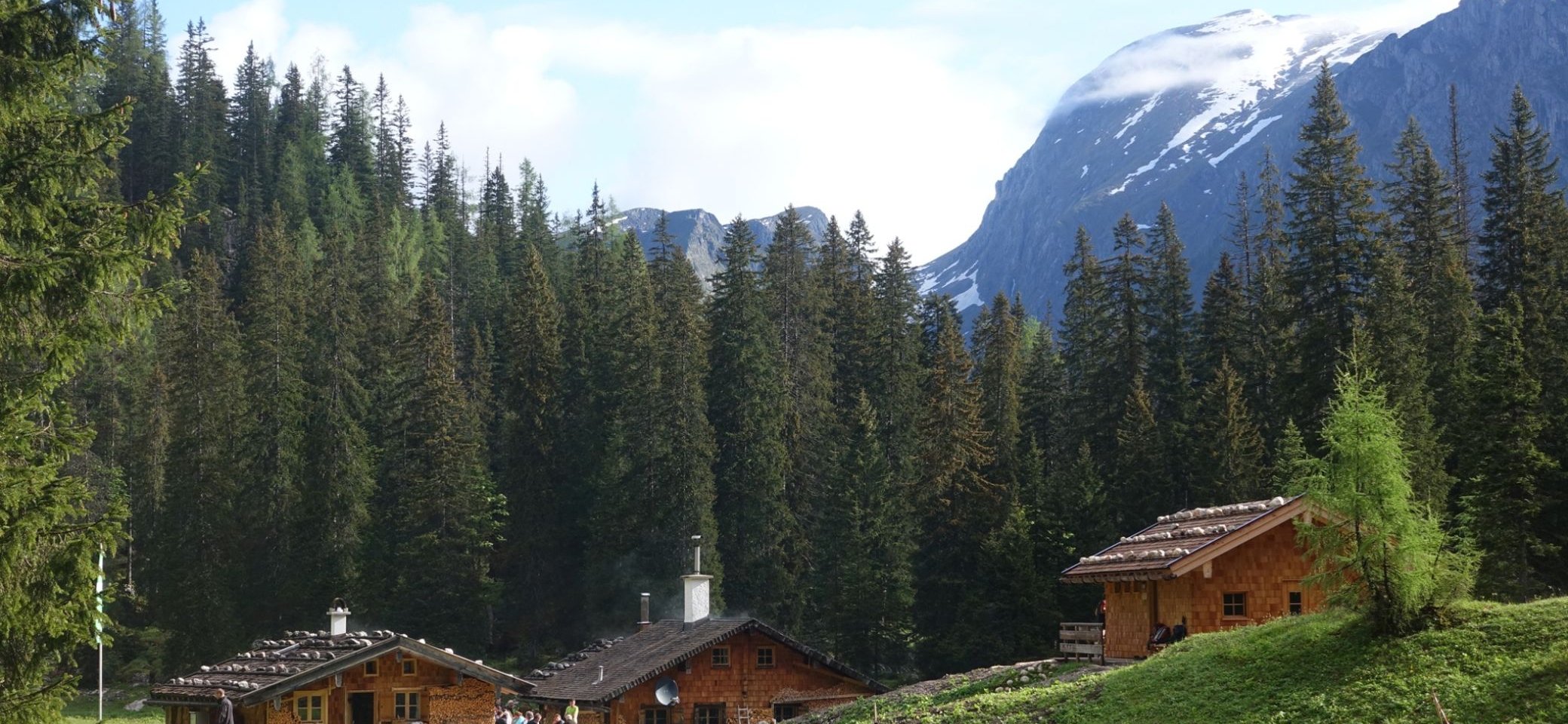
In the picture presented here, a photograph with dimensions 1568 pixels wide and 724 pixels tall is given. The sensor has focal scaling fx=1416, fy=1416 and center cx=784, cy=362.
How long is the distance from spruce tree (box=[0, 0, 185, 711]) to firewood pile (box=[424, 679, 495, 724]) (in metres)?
18.9

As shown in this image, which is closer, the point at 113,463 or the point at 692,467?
the point at 692,467

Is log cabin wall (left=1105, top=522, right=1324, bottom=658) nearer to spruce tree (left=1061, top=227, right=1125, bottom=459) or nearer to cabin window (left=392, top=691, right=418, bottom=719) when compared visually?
cabin window (left=392, top=691, right=418, bottom=719)

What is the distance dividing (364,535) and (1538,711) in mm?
59039

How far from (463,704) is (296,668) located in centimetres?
436

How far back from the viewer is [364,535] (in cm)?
6875

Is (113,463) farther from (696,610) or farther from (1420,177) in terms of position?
(1420,177)

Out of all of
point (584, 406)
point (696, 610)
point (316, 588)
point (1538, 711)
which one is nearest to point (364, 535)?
point (316, 588)

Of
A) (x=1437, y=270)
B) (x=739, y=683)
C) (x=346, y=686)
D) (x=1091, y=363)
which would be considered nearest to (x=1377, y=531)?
(x=346, y=686)

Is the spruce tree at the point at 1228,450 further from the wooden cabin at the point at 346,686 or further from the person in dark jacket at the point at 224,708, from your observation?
the person in dark jacket at the point at 224,708

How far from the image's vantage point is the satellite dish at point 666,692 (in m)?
42.5

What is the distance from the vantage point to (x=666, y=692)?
42.6 m

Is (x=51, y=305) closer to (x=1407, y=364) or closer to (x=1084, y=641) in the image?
(x=1084, y=641)

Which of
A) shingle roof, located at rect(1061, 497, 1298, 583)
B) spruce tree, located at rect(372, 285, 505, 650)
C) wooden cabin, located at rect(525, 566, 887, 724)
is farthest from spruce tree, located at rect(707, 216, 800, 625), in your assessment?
shingle roof, located at rect(1061, 497, 1298, 583)

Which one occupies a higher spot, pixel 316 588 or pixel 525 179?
pixel 525 179
